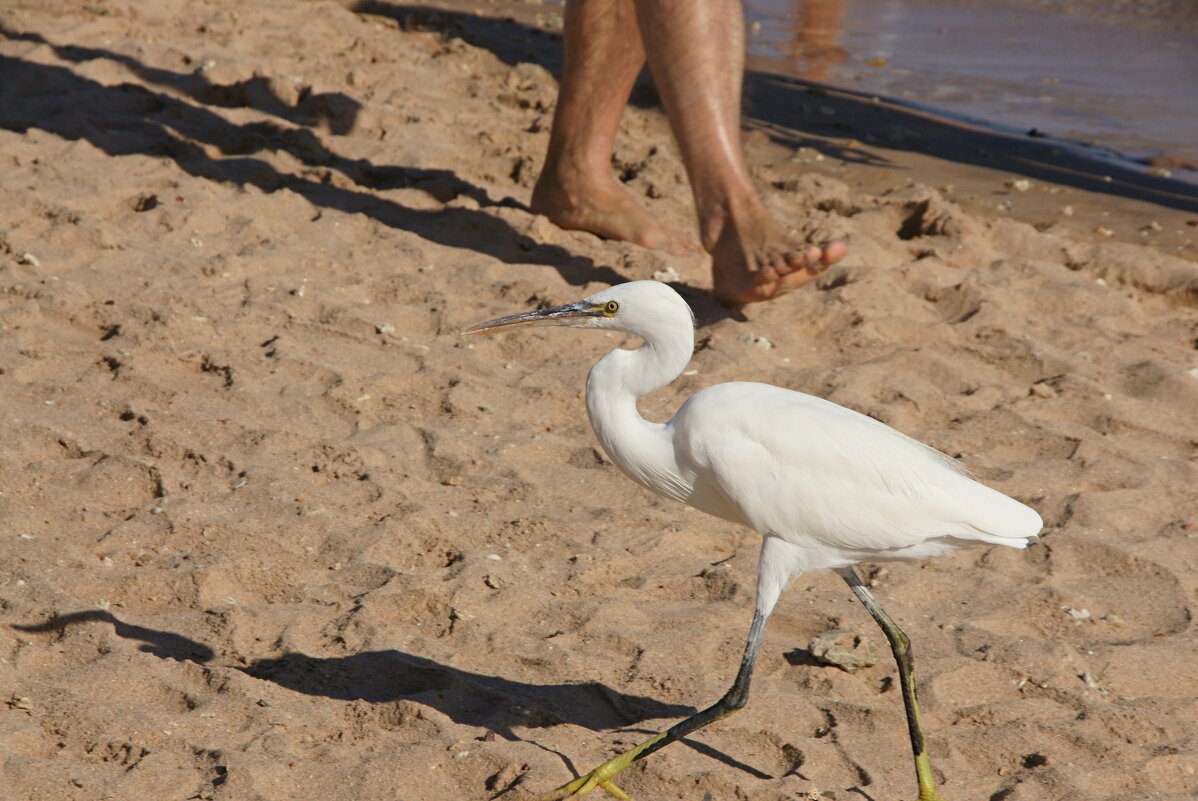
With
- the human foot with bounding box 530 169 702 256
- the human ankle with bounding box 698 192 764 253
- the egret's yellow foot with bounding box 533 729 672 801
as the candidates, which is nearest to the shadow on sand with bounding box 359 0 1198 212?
the human foot with bounding box 530 169 702 256

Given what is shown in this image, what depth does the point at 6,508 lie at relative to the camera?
10.7 feet

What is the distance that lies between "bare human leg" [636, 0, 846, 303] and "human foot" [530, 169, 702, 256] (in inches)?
25.5

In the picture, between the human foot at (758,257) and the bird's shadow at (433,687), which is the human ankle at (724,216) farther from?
the bird's shadow at (433,687)

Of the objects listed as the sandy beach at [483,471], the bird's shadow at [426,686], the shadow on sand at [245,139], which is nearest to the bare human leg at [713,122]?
the sandy beach at [483,471]

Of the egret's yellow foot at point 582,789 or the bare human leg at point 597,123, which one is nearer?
the egret's yellow foot at point 582,789

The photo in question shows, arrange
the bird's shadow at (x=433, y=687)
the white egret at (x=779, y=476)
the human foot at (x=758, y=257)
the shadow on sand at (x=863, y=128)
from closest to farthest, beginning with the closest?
the white egret at (x=779, y=476) → the bird's shadow at (x=433, y=687) → the human foot at (x=758, y=257) → the shadow on sand at (x=863, y=128)

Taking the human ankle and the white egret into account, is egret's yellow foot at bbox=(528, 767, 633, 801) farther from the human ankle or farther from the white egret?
the human ankle

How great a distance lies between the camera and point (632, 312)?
2.74 m

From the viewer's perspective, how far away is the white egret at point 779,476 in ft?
8.74

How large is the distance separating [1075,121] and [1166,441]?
172 inches

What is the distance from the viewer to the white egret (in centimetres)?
266

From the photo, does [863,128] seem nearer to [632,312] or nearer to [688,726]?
[632,312]

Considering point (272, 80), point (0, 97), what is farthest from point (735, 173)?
point (0, 97)

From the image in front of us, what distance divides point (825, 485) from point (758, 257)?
1.83 m
